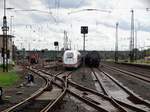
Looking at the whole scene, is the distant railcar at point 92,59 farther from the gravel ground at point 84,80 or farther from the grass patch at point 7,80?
the grass patch at point 7,80

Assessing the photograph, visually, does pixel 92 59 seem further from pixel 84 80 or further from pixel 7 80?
pixel 7 80

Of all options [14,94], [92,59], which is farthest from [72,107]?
[92,59]

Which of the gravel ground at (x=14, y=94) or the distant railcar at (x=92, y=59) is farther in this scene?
the distant railcar at (x=92, y=59)

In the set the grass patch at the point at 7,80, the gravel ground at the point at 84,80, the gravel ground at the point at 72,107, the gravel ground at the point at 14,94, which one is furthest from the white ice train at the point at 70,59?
the gravel ground at the point at 72,107

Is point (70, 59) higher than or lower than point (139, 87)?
higher

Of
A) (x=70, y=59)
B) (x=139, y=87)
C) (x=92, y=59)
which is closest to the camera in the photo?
(x=139, y=87)

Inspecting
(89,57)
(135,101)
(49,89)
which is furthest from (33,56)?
(135,101)

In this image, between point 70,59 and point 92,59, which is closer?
point 70,59

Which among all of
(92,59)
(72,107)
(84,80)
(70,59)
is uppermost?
(70,59)

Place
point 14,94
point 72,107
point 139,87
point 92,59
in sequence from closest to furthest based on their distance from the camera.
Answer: point 72,107 → point 14,94 → point 139,87 → point 92,59

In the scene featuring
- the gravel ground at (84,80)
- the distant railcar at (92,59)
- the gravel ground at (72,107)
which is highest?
the distant railcar at (92,59)

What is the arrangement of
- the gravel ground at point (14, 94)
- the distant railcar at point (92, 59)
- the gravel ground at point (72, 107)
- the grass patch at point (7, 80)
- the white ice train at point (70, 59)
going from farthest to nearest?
1. the distant railcar at point (92, 59)
2. the white ice train at point (70, 59)
3. the grass patch at point (7, 80)
4. the gravel ground at point (14, 94)
5. the gravel ground at point (72, 107)

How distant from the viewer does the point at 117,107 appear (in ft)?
55.9

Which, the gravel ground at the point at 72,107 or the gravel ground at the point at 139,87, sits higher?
the gravel ground at the point at 72,107
